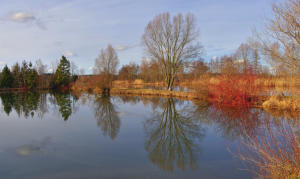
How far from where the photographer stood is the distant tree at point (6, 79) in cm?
3828

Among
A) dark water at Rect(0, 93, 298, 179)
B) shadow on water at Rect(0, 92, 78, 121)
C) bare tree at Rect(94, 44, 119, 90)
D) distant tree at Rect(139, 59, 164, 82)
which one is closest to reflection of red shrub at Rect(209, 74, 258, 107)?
dark water at Rect(0, 93, 298, 179)

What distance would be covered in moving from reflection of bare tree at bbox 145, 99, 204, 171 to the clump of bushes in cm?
568

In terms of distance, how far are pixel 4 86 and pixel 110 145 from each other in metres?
43.3

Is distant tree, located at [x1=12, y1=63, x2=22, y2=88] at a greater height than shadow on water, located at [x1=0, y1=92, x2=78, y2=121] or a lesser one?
greater

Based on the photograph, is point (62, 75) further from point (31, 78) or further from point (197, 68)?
point (197, 68)

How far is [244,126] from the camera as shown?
27.0 feet

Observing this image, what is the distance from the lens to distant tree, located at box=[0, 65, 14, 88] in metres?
38.3

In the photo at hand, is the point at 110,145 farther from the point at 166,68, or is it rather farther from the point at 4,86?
the point at 4,86

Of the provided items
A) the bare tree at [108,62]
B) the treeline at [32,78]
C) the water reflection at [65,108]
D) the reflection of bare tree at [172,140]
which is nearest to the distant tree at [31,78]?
the treeline at [32,78]

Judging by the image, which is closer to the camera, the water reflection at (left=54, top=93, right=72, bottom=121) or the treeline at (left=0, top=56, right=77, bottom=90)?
the water reflection at (left=54, top=93, right=72, bottom=121)

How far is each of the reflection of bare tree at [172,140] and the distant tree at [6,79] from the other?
40788mm

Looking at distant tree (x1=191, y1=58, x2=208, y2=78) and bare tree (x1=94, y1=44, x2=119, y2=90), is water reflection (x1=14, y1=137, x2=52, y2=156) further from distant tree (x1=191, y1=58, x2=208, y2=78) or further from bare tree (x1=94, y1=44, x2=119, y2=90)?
bare tree (x1=94, y1=44, x2=119, y2=90)

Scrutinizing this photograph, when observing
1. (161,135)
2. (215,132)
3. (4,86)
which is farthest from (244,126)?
(4,86)

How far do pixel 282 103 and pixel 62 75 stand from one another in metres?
40.0
